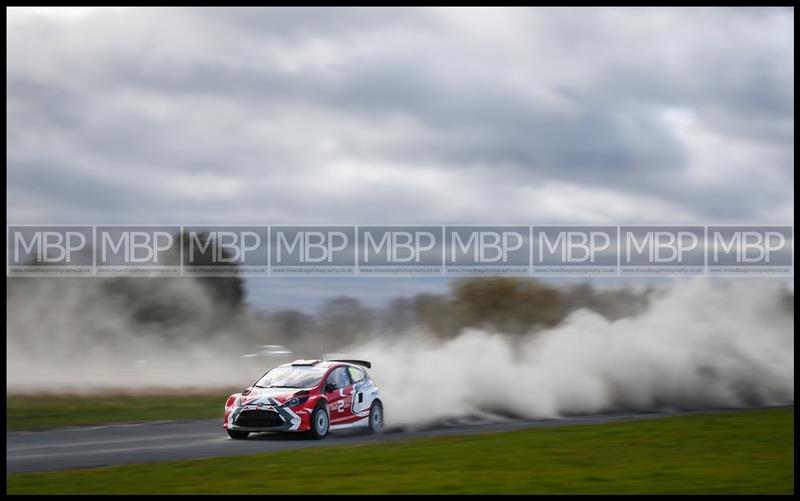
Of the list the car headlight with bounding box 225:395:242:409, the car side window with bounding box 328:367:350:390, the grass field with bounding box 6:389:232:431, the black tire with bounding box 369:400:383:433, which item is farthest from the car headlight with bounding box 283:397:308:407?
the grass field with bounding box 6:389:232:431

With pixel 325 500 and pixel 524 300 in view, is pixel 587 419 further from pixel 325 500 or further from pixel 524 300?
pixel 524 300

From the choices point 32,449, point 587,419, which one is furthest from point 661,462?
point 32,449

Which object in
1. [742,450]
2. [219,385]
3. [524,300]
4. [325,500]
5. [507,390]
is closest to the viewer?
[325,500]

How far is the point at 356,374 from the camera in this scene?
21188mm

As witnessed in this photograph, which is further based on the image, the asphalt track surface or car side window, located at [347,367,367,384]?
car side window, located at [347,367,367,384]

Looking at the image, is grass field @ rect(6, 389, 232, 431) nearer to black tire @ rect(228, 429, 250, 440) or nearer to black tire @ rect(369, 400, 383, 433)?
black tire @ rect(228, 429, 250, 440)

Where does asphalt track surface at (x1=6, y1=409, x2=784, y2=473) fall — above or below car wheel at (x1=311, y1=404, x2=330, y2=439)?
below

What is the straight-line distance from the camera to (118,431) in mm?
22844

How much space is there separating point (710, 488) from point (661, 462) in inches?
116

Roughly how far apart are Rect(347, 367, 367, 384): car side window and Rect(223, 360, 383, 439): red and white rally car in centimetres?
2

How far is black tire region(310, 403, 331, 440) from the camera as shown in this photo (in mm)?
19469

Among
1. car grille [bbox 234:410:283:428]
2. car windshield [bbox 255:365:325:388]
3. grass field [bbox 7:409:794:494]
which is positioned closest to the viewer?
grass field [bbox 7:409:794:494]

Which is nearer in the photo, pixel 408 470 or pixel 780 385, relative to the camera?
pixel 408 470

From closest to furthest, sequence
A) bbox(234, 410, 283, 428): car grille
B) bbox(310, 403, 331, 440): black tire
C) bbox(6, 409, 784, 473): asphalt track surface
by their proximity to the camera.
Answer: bbox(6, 409, 784, 473): asphalt track surface < bbox(234, 410, 283, 428): car grille < bbox(310, 403, 331, 440): black tire
